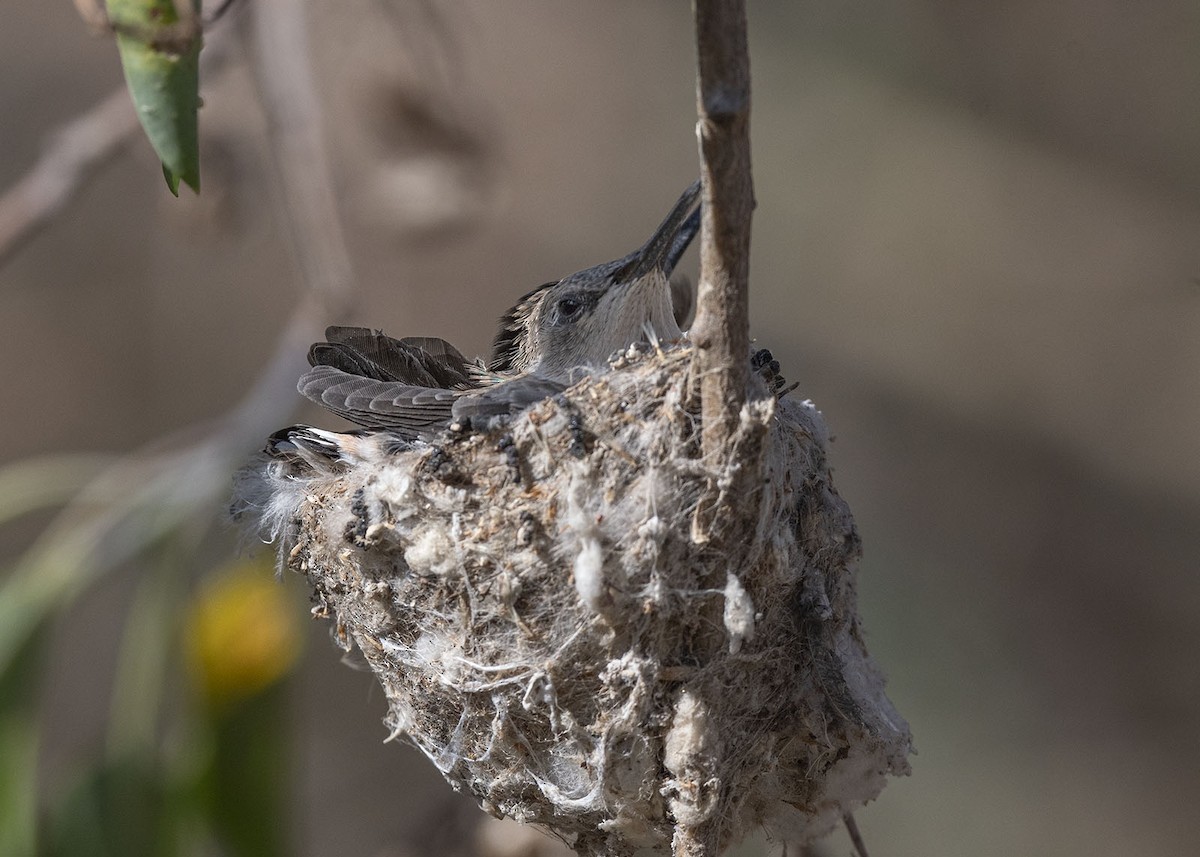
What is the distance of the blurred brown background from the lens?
5305 mm

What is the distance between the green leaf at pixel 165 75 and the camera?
1.56 metres

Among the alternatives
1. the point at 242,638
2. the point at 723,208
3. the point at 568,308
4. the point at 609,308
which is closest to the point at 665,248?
the point at 609,308

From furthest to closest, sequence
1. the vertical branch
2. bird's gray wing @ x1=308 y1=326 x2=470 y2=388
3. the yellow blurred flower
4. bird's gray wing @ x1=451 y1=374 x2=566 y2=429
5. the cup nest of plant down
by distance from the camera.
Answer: the yellow blurred flower, bird's gray wing @ x1=308 y1=326 x2=470 y2=388, bird's gray wing @ x1=451 y1=374 x2=566 y2=429, the cup nest of plant down, the vertical branch

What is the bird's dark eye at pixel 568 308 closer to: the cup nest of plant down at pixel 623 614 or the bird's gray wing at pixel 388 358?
the bird's gray wing at pixel 388 358

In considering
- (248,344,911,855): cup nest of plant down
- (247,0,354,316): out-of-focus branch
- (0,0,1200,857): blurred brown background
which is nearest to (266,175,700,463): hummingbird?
(248,344,911,855): cup nest of plant down

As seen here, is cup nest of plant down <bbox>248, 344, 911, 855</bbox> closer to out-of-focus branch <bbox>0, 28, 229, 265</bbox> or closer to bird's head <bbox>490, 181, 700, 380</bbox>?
bird's head <bbox>490, 181, 700, 380</bbox>

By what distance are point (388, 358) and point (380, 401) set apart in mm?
585

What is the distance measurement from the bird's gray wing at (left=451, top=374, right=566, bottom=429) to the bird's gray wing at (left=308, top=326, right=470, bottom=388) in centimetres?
38

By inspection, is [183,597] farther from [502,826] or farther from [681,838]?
[681,838]

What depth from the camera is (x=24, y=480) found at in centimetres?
415

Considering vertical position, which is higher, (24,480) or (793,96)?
(793,96)

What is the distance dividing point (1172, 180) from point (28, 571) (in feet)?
17.4

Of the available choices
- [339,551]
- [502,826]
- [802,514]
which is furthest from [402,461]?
[502,826]

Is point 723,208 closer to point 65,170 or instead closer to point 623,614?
point 623,614
